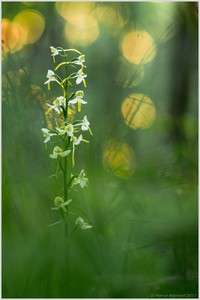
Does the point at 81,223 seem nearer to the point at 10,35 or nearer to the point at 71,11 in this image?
the point at 10,35

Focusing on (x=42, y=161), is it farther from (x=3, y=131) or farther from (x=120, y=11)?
(x=120, y=11)

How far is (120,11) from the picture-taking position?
2902 mm

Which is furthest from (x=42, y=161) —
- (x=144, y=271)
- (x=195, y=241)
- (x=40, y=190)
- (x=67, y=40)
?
(x=67, y=40)

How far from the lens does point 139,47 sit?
83.8 inches

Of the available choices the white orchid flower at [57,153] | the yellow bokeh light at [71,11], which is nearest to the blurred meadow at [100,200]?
the white orchid flower at [57,153]

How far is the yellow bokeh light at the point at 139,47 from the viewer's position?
1.76 m

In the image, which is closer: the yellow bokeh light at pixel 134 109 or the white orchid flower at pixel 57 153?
the white orchid flower at pixel 57 153

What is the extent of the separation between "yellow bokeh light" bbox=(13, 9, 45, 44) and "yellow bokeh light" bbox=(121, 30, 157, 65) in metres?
0.73

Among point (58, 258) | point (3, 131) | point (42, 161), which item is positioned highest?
point (3, 131)

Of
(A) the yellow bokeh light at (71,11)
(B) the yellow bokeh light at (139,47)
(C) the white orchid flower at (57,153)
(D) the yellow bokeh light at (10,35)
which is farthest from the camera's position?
(A) the yellow bokeh light at (71,11)

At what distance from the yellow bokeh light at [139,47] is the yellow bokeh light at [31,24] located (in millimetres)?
732

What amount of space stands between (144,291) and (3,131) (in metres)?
1.02

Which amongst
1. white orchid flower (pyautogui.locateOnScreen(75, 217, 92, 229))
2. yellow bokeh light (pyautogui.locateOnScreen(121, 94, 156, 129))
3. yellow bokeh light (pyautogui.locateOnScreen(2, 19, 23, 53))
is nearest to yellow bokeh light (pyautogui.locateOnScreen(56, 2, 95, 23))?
yellow bokeh light (pyautogui.locateOnScreen(2, 19, 23, 53))

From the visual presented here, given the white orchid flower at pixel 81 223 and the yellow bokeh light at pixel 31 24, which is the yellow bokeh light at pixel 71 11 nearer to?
the yellow bokeh light at pixel 31 24
